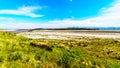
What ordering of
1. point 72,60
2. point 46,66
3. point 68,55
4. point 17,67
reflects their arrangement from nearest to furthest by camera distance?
point 17,67, point 46,66, point 72,60, point 68,55

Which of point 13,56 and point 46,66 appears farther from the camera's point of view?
point 13,56

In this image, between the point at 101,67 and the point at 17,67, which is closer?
the point at 17,67

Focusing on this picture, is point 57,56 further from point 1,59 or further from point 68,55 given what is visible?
point 1,59

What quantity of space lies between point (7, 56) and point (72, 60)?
3230 millimetres

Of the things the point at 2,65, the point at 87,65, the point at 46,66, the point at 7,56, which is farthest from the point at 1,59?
the point at 87,65

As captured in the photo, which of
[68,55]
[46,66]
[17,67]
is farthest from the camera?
[68,55]

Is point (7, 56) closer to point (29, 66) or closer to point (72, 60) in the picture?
point (29, 66)

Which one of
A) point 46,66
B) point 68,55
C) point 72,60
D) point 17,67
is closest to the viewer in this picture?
point 17,67

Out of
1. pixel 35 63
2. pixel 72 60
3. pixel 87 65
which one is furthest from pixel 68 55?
pixel 35 63

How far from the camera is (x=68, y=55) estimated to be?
8422 millimetres

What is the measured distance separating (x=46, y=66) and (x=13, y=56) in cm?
200

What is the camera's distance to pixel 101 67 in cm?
768

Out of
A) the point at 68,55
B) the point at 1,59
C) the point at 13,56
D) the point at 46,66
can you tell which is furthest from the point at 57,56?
the point at 1,59

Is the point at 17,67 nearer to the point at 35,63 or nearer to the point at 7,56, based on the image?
the point at 35,63
